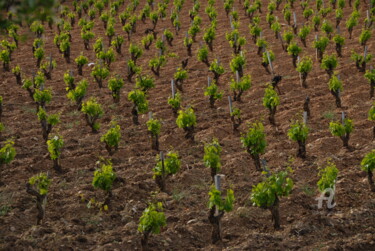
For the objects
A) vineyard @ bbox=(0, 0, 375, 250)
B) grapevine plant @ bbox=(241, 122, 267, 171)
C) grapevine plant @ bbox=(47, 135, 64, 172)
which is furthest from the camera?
grapevine plant @ bbox=(47, 135, 64, 172)

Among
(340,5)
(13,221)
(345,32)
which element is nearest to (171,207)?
(13,221)

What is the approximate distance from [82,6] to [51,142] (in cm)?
1896

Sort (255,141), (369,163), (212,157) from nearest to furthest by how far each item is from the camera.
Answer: (369,163), (212,157), (255,141)

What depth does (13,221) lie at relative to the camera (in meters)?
8.25

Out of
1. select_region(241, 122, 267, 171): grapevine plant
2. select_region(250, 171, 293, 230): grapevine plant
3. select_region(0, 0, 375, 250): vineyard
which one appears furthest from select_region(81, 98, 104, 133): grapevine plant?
select_region(250, 171, 293, 230): grapevine plant

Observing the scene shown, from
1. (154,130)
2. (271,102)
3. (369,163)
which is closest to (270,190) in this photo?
(369,163)

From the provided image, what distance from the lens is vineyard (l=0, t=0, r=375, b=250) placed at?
7.78 m

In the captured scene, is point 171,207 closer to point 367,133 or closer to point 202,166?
point 202,166

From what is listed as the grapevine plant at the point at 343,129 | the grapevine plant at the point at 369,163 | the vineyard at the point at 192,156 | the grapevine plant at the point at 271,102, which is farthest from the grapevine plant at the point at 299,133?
the grapevine plant at the point at 271,102

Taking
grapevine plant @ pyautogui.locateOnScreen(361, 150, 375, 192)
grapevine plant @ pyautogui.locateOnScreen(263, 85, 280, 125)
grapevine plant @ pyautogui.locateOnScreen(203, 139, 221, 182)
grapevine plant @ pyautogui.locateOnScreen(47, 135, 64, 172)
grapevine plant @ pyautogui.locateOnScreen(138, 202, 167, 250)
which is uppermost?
grapevine plant @ pyautogui.locateOnScreen(263, 85, 280, 125)

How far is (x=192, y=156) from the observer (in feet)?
34.9

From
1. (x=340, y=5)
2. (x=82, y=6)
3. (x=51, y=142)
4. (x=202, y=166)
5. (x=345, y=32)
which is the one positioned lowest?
(x=202, y=166)

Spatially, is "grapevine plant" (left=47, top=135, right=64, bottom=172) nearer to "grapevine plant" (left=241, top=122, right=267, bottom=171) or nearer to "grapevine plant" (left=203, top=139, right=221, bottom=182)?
"grapevine plant" (left=203, top=139, right=221, bottom=182)

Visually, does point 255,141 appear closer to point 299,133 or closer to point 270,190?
point 299,133
